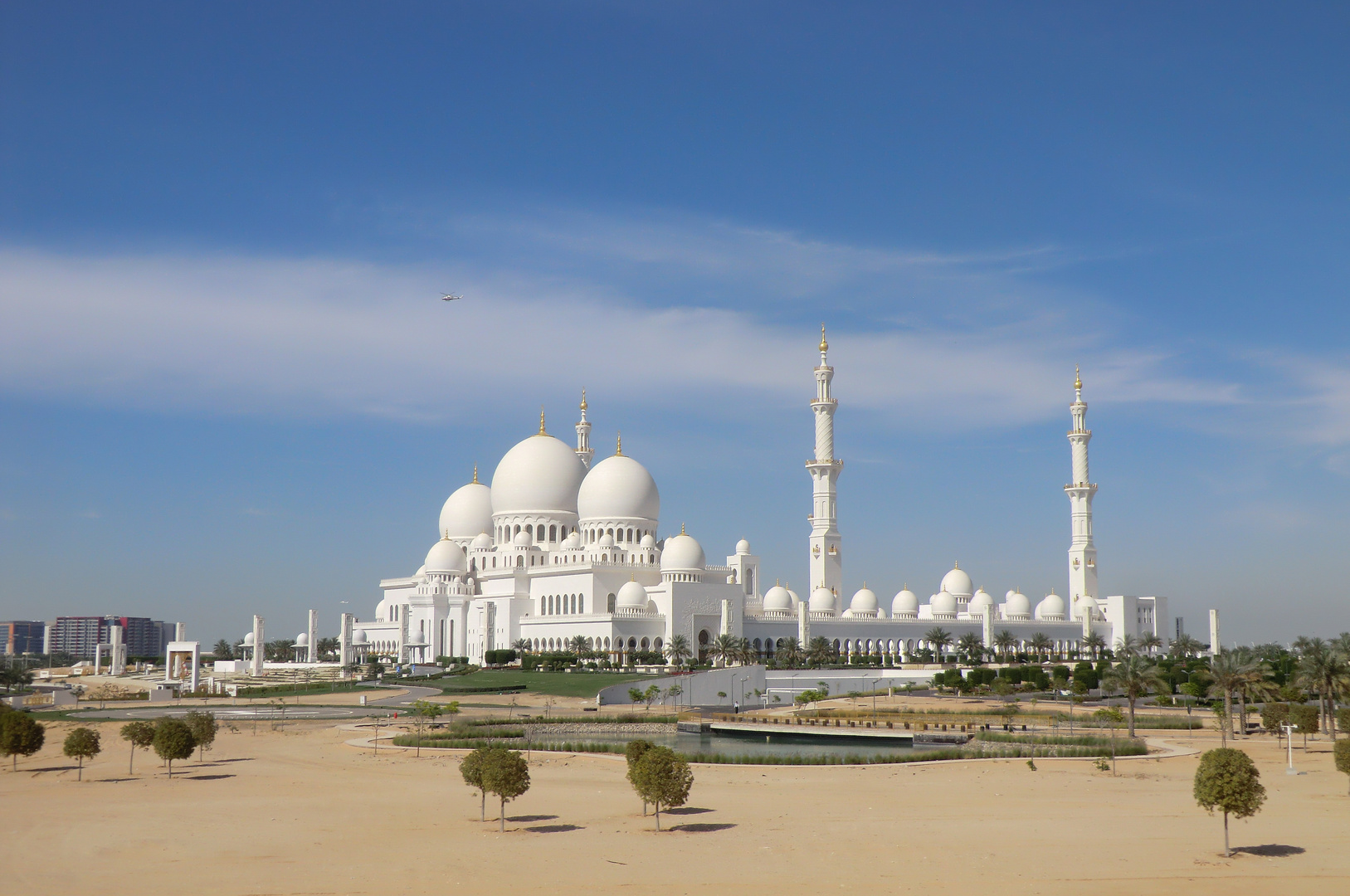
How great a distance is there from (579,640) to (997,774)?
144 ft

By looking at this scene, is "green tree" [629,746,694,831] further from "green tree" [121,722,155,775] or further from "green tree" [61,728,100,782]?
"green tree" [61,728,100,782]

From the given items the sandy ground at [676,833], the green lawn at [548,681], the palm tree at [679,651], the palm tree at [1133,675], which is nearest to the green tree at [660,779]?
the sandy ground at [676,833]

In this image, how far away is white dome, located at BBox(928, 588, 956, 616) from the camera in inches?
3812

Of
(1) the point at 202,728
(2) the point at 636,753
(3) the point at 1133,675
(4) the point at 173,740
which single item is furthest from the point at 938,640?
(2) the point at 636,753

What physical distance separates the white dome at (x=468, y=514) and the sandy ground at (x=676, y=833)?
2294 inches

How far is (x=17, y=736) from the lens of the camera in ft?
96.0

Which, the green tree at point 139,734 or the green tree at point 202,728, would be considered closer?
the green tree at point 139,734

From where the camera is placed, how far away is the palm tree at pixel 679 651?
66.7 meters

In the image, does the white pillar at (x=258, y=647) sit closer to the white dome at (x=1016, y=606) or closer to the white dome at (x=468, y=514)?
the white dome at (x=468, y=514)

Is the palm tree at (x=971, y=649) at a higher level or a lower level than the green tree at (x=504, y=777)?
lower

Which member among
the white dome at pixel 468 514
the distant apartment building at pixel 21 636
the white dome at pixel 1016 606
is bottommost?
the distant apartment building at pixel 21 636

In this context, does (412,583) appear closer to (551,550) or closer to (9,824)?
(551,550)

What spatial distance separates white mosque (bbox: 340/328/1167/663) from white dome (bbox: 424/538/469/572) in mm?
108

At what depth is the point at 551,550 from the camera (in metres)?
81.6
